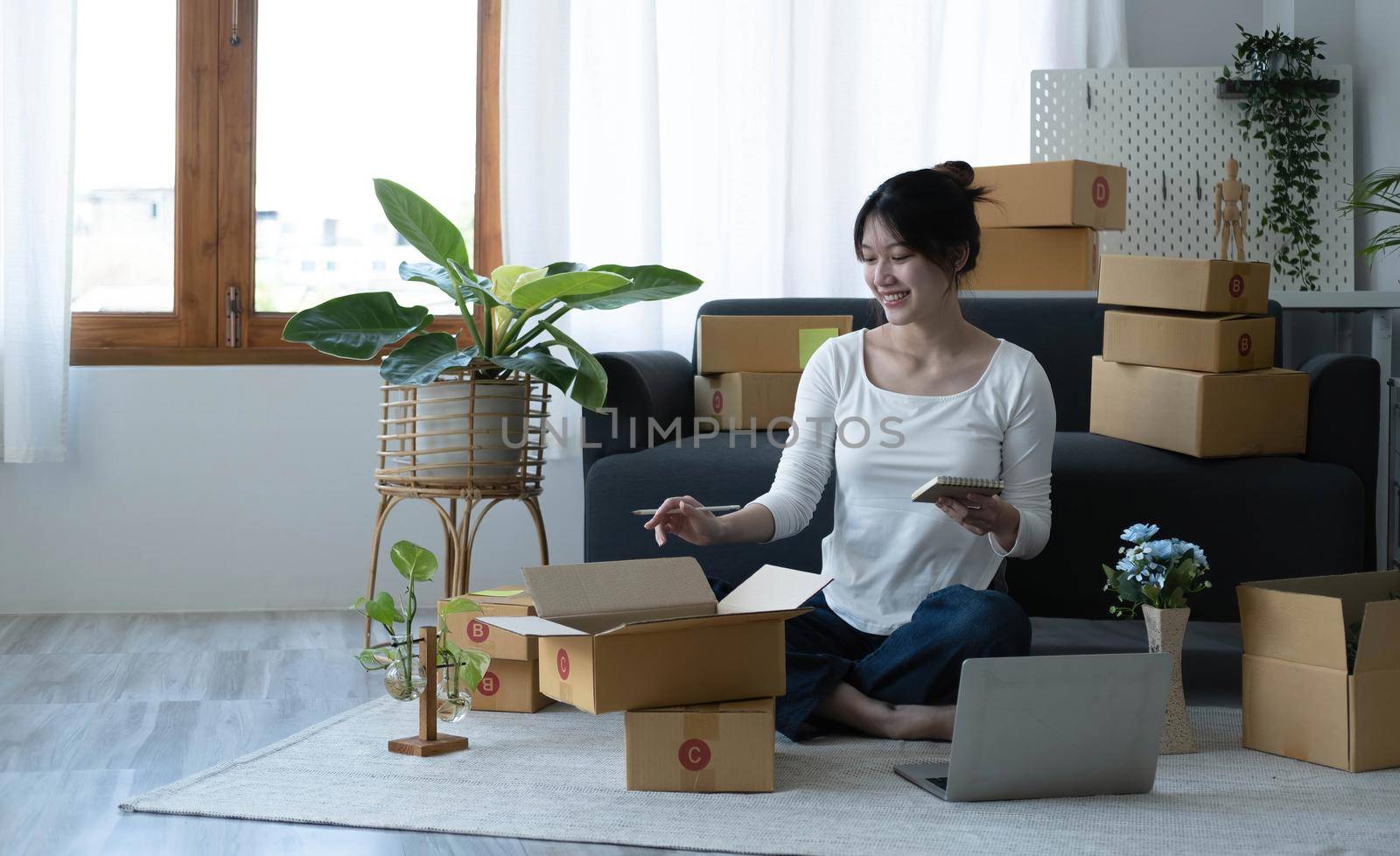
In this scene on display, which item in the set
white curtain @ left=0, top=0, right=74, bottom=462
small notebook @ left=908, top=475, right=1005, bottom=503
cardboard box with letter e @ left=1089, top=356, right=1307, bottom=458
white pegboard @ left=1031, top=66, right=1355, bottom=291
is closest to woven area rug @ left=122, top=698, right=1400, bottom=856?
small notebook @ left=908, top=475, right=1005, bottom=503

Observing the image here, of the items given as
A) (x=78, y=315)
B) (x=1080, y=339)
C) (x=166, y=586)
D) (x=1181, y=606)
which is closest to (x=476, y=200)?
(x=78, y=315)

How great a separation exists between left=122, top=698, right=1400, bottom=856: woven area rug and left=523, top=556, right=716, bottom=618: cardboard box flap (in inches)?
8.9

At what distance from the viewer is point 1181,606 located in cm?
173

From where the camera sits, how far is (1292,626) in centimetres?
171

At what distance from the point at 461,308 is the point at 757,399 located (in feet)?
2.02

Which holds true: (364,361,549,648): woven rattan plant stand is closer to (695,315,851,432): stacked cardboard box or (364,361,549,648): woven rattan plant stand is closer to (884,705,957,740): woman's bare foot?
(695,315,851,432): stacked cardboard box

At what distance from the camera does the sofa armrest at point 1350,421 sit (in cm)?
210

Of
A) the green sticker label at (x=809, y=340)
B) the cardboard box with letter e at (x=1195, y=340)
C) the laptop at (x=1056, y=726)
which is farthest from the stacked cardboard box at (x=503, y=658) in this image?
the cardboard box with letter e at (x=1195, y=340)

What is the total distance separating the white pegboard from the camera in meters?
3.11

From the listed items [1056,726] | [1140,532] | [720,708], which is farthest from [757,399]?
[1056,726]

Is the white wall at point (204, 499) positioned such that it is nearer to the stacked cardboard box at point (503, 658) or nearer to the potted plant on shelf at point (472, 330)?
the potted plant on shelf at point (472, 330)

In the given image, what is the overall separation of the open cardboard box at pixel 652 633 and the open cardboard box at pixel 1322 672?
65 centimetres

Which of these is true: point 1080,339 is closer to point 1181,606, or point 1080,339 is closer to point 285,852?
point 1181,606

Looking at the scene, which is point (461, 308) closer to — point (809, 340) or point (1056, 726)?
point (809, 340)
